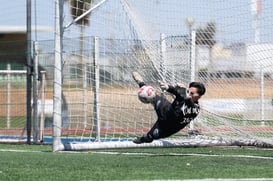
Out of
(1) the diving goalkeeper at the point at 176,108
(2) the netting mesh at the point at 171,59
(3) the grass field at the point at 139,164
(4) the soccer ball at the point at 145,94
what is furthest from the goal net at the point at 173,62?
(4) the soccer ball at the point at 145,94

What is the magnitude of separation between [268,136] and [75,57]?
14.0 ft

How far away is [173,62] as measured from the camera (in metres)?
14.7

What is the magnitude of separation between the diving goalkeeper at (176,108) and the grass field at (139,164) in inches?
17.0

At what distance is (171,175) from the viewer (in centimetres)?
942

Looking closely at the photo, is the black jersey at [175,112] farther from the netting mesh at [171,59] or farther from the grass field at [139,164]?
the netting mesh at [171,59]

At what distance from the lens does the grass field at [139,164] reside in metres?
9.33

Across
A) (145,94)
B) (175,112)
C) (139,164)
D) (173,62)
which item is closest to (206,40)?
(173,62)

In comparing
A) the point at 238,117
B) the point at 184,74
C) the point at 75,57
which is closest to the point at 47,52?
the point at 75,57

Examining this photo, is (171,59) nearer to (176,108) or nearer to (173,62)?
(173,62)

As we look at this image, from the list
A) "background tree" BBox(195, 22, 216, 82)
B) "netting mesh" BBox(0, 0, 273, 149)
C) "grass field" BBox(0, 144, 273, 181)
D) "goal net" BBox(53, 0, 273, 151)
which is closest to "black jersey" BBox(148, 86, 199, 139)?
"grass field" BBox(0, 144, 273, 181)

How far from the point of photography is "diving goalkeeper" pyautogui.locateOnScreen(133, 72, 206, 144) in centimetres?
1142

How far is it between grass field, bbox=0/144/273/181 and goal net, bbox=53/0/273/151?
322 millimetres

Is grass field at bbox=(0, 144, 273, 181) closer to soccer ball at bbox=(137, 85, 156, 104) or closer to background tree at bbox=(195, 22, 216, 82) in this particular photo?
soccer ball at bbox=(137, 85, 156, 104)

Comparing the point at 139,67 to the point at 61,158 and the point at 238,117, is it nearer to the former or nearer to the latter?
the point at 238,117
